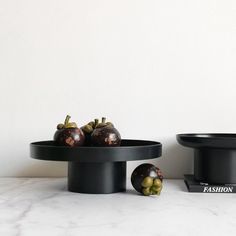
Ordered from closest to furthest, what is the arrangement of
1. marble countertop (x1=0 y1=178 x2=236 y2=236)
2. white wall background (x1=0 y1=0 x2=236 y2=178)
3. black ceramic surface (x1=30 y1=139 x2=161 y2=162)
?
marble countertop (x1=0 y1=178 x2=236 y2=236), black ceramic surface (x1=30 y1=139 x2=161 y2=162), white wall background (x1=0 y1=0 x2=236 y2=178)

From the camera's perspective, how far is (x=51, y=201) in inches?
35.7

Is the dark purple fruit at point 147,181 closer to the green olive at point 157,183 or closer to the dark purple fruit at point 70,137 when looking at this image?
the green olive at point 157,183

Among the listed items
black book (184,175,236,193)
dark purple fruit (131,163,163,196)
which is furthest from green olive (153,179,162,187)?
black book (184,175,236,193)

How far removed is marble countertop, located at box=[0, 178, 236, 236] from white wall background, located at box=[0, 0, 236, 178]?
237 mm

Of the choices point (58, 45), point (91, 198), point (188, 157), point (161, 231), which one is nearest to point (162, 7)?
point (58, 45)

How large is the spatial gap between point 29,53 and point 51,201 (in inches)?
20.8

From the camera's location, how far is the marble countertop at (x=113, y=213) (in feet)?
2.26

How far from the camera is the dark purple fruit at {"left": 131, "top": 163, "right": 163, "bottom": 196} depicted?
0.96 meters

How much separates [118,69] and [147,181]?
0.42 metres

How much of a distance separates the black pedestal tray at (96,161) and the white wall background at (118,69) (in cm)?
26

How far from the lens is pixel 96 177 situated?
0.98 meters

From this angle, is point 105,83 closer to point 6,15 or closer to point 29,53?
point 29,53

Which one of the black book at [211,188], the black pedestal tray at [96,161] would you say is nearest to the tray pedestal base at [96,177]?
the black pedestal tray at [96,161]

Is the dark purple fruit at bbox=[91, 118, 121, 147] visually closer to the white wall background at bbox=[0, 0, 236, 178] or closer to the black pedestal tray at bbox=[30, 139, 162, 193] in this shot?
the black pedestal tray at bbox=[30, 139, 162, 193]
